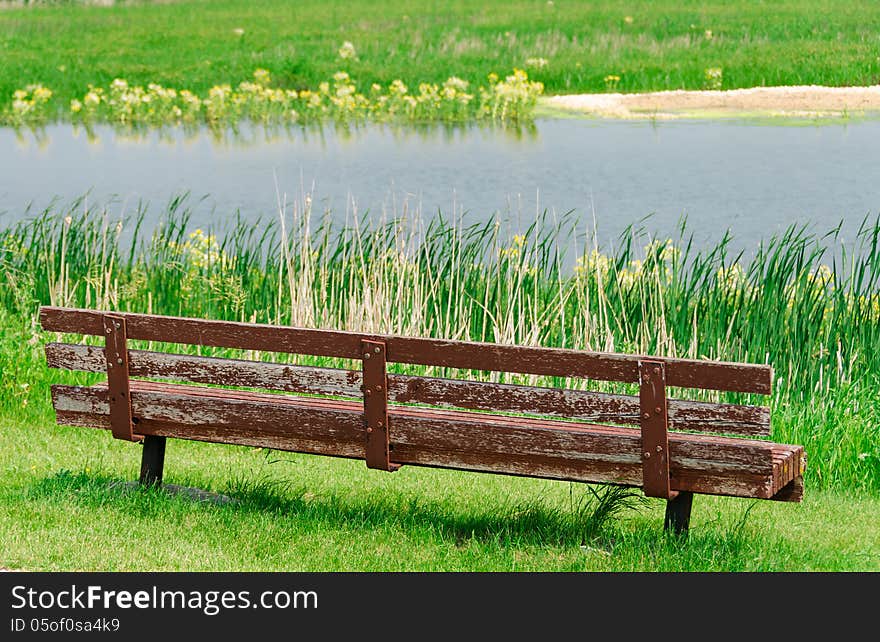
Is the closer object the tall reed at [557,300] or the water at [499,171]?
the tall reed at [557,300]

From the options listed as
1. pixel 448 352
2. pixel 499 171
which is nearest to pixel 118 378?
pixel 448 352

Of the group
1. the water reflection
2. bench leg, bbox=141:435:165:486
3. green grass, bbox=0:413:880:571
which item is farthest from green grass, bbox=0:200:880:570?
the water reflection

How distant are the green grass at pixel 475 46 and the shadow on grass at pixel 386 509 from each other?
23.4 m

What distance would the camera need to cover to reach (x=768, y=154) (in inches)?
874

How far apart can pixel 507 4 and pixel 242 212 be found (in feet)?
96.9

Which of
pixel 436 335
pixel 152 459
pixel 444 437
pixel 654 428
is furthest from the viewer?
pixel 436 335

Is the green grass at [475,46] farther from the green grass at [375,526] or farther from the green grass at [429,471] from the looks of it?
the green grass at [375,526]

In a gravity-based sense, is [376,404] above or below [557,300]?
above

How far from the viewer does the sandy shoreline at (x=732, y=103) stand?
26.7 m

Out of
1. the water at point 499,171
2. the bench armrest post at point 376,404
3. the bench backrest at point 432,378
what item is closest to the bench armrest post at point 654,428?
the bench backrest at point 432,378

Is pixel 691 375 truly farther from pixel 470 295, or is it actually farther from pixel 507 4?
pixel 507 4

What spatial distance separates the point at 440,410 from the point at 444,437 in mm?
197

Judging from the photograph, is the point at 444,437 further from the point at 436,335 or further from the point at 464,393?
the point at 436,335

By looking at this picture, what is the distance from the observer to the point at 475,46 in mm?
33812
